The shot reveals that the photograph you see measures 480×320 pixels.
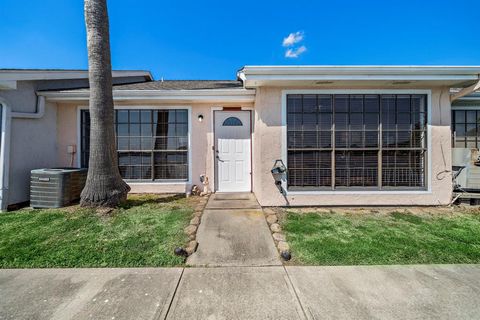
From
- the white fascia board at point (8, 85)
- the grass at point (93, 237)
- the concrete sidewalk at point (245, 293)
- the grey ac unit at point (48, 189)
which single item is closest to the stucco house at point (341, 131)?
the white fascia board at point (8, 85)

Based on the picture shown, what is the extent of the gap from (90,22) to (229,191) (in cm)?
500

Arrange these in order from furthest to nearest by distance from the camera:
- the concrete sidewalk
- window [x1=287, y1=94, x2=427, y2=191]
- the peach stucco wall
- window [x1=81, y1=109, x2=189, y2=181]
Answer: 1. window [x1=81, y1=109, x2=189, y2=181]
2. window [x1=287, y1=94, x2=427, y2=191]
3. the peach stucco wall
4. the concrete sidewalk

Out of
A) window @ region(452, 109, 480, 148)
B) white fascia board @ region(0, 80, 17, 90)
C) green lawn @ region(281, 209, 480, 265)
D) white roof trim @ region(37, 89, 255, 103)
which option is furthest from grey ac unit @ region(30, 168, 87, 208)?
window @ region(452, 109, 480, 148)

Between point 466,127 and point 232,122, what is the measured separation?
6611 millimetres

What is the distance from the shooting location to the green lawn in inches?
115

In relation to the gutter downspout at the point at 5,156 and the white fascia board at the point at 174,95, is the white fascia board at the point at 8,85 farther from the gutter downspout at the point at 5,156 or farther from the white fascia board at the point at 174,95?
the white fascia board at the point at 174,95

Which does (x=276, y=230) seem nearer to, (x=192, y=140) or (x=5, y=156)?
(x=192, y=140)

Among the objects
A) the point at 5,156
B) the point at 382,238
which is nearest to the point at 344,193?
the point at 382,238

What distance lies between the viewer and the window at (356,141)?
5.08 meters

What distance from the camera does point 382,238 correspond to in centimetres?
345

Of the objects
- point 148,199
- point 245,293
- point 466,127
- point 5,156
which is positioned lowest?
point 245,293

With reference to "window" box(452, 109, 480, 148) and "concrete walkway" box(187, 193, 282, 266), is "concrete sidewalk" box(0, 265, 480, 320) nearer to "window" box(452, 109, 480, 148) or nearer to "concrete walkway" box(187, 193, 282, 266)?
"concrete walkway" box(187, 193, 282, 266)

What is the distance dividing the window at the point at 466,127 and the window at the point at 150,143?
7.62m

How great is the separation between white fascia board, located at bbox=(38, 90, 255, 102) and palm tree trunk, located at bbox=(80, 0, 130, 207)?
3.58ft
